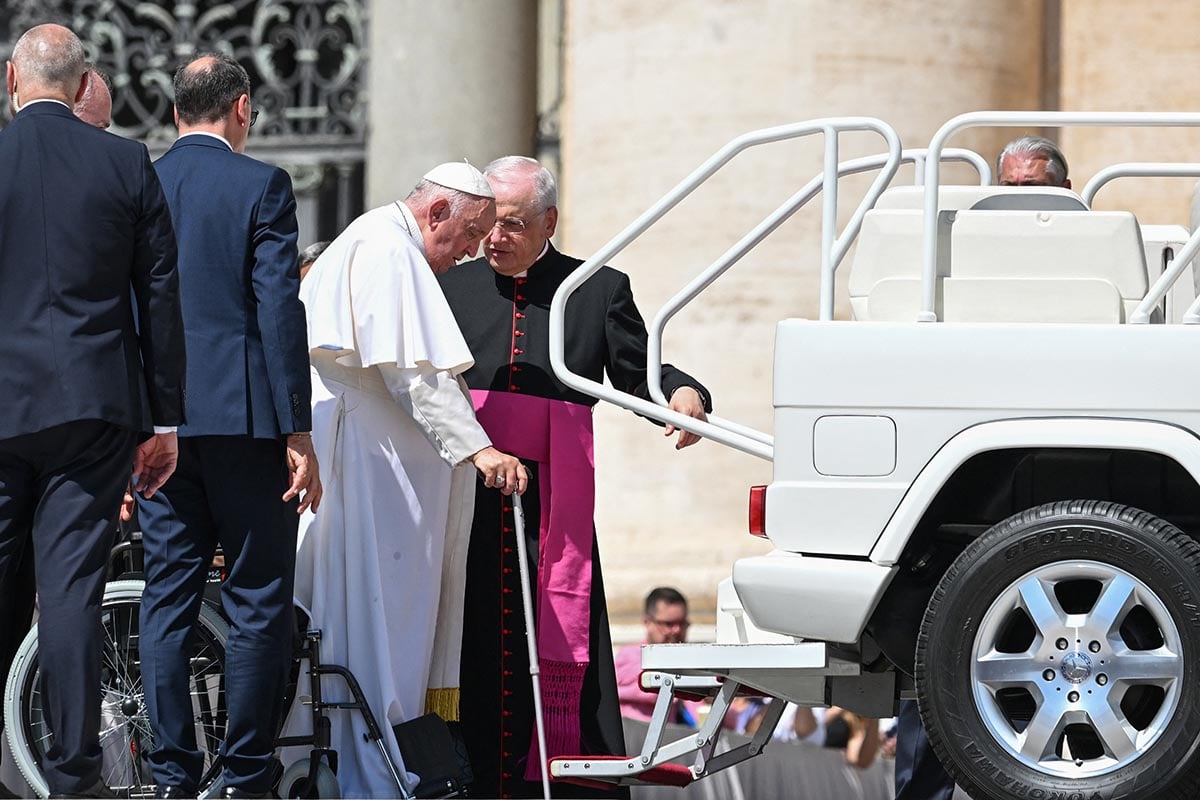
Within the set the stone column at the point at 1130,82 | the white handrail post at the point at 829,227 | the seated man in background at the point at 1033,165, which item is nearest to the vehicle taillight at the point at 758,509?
the white handrail post at the point at 829,227

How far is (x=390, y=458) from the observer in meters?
6.82

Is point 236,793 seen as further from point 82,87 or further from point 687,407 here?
point 82,87

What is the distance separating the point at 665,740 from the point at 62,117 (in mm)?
3653

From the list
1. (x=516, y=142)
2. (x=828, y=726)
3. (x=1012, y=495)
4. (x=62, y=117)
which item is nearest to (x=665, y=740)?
(x=828, y=726)

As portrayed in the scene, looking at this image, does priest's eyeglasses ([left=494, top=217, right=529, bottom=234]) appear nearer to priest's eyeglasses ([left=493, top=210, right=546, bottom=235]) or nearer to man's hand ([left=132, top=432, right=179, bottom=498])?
priest's eyeglasses ([left=493, top=210, right=546, bottom=235])

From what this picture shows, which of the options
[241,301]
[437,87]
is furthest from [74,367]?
[437,87]

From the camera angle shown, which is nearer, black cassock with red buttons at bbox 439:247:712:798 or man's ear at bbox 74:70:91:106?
man's ear at bbox 74:70:91:106

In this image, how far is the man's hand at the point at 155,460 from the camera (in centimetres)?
571

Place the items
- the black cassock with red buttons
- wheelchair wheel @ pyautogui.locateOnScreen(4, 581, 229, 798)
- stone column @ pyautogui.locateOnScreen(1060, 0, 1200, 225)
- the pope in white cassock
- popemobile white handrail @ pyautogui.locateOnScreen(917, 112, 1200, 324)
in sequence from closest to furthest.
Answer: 1. popemobile white handrail @ pyautogui.locateOnScreen(917, 112, 1200, 324)
2. wheelchair wheel @ pyautogui.locateOnScreen(4, 581, 229, 798)
3. the pope in white cassock
4. the black cassock with red buttons
5. stone column @ pyautogui.locateOnScreen(1060, 0, 1200, 225)

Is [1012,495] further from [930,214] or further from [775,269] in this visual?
[775,269]

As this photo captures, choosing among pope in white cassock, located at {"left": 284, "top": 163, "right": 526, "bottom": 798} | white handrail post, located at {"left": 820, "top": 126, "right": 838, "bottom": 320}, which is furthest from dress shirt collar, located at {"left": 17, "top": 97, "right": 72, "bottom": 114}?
white handrail post, located at {"left": 820, "top": 126, "right": 838, "bottom": 320}

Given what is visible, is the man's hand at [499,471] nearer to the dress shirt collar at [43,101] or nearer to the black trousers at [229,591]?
the black trousers at [229,591]

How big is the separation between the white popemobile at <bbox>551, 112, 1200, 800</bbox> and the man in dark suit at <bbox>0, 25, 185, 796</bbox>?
1439 millimetres

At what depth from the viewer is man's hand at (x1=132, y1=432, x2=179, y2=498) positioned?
18.7 feet
